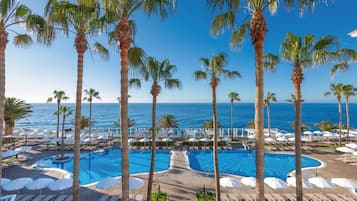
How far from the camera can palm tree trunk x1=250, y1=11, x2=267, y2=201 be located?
4613 mm

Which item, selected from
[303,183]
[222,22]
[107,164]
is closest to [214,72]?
[222,22]

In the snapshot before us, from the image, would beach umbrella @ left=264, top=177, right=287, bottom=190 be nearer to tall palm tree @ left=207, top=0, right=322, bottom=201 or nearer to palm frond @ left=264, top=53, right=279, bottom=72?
tall palm tree @ left=207, top=0, right=322, bottom=201

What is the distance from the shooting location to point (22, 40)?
23.2 feet

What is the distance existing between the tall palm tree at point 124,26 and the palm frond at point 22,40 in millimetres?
4273

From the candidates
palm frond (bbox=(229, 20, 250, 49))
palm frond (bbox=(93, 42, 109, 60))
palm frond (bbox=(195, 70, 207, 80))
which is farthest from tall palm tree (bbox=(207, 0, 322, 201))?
palm frond (bbox=(195, 70, 207, 80))

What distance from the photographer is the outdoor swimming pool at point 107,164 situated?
14711 millimetres

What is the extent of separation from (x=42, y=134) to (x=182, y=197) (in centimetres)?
2512

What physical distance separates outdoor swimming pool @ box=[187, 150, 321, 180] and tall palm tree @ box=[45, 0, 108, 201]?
39.2ft

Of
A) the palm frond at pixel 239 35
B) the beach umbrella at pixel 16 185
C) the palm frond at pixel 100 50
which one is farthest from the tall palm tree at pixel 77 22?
the beach umbrella at pixel 16 185

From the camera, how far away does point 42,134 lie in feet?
82.5

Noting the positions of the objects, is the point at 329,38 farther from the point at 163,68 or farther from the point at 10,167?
the point at 10,167

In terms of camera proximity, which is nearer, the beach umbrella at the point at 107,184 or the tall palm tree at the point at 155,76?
the beach umbrella at the point at 107,184

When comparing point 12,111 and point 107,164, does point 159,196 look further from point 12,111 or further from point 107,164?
point 12,111

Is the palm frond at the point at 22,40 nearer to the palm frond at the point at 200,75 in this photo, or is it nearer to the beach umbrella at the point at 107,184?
the beach umbrella at the point at 107,184
